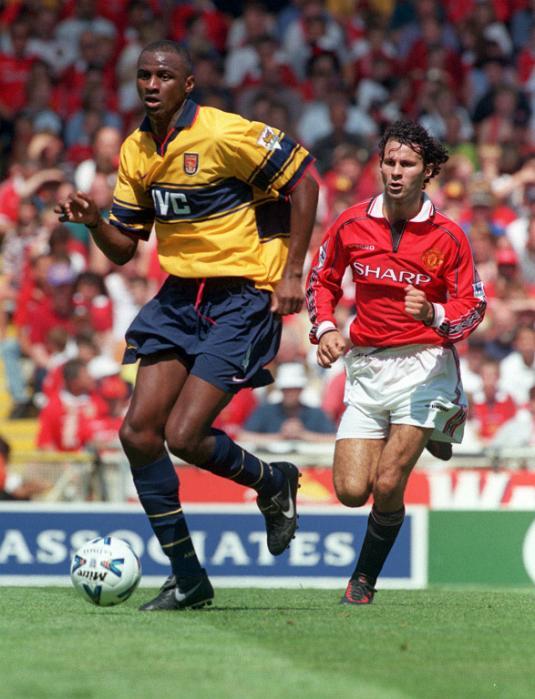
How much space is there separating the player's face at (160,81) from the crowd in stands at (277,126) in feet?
19.8

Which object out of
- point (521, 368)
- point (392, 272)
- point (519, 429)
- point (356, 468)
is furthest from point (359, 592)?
point (521, 368)

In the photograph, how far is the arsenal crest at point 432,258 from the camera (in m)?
7.27

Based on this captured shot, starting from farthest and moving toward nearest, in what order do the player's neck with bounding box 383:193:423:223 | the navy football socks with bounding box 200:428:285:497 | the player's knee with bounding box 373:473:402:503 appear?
the player's neck with bounding box 383:193:423:223 < the player's knee with bounding box 373:473:402:503 < the navy football socks with bounding box 200:428:285:497

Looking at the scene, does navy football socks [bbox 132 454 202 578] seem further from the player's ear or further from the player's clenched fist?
the player's ear

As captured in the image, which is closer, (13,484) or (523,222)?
(13,484)

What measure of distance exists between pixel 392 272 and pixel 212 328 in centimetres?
103

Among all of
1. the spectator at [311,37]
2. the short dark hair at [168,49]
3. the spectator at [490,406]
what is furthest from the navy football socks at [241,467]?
the spectator at [311,37]

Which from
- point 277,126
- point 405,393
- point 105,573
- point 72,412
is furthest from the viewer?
point 277,126

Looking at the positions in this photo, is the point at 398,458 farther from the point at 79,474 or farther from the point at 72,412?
the point at 72,412

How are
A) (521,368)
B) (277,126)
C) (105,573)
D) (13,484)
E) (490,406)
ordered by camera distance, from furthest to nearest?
(277,126) → (521,368) → (490,406) → (13,484) → (105,573)

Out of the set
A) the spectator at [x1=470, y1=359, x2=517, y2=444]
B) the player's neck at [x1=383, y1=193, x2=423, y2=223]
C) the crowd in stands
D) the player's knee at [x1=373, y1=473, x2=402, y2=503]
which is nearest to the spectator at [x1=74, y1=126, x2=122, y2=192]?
the crowd in stands

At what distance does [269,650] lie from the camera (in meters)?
5.59

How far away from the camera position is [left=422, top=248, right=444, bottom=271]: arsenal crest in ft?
23.8

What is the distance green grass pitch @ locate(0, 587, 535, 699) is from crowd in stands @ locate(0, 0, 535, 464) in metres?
5.78
